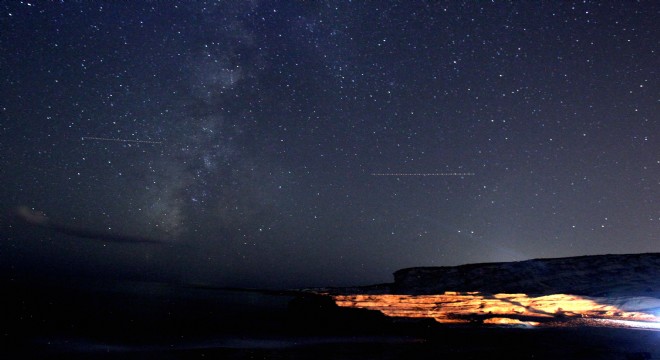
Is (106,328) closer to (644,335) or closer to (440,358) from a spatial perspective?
(440,358)

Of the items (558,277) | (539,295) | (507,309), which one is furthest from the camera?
(558,277)

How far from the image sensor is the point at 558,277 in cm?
3341

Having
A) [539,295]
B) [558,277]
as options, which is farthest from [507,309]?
[558,277]

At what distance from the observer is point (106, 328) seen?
19797 mm

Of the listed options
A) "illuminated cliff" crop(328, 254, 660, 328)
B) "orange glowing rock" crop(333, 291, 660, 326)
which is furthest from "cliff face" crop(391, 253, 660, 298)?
"orange glowing rock" crop(333, 291, 660, 326)

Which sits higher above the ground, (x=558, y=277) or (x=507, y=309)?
(x=558, y=277)

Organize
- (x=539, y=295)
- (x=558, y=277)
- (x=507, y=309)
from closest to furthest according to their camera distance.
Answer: (x=507, y=309) → (x=539, y=295) → (x=558, y=277)

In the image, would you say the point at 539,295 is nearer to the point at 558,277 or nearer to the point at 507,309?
the point at 507,309

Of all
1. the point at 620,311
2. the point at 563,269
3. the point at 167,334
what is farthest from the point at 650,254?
the point at 167,334

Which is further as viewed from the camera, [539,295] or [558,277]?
[558,277]

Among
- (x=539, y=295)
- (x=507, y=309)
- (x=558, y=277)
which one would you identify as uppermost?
(x=558, y=277)

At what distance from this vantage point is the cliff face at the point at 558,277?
1061 inches

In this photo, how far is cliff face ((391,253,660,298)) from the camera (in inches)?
1061

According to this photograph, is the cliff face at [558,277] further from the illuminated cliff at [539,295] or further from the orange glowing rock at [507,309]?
the orange glowing rock at [507,309]
